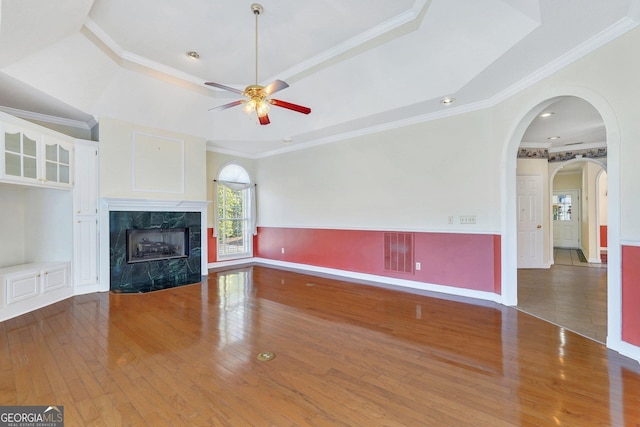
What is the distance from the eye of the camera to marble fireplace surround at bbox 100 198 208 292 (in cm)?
466

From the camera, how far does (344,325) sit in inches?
129

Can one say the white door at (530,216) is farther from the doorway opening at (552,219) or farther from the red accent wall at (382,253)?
the red accent wall at (382,253)

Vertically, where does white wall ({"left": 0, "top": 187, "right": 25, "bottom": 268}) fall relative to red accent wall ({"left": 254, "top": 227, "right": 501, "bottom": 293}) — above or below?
above

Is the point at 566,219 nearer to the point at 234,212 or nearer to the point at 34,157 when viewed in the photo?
the point at 234,212

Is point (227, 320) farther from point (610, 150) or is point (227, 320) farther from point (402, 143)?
point (610, 150)

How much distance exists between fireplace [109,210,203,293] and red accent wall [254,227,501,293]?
6.48 ft

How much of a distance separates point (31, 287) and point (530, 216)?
9.34m

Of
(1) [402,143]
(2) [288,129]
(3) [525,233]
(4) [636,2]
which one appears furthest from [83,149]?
(3) [525,233]

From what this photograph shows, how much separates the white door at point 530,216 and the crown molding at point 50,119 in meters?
8.79

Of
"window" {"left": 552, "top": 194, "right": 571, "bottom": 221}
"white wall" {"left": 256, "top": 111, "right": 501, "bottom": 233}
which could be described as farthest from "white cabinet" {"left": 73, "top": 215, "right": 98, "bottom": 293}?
"window" {"left": 552, "top": 194, "right": 571, "bottom": 221}

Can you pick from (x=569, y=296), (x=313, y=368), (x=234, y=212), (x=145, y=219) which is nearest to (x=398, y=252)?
(x=569, y=296)

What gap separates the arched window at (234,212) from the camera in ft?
22.3

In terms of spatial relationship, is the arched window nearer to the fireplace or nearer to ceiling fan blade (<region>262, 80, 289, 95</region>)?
the fireplace

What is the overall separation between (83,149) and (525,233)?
A: 29.7 feet
